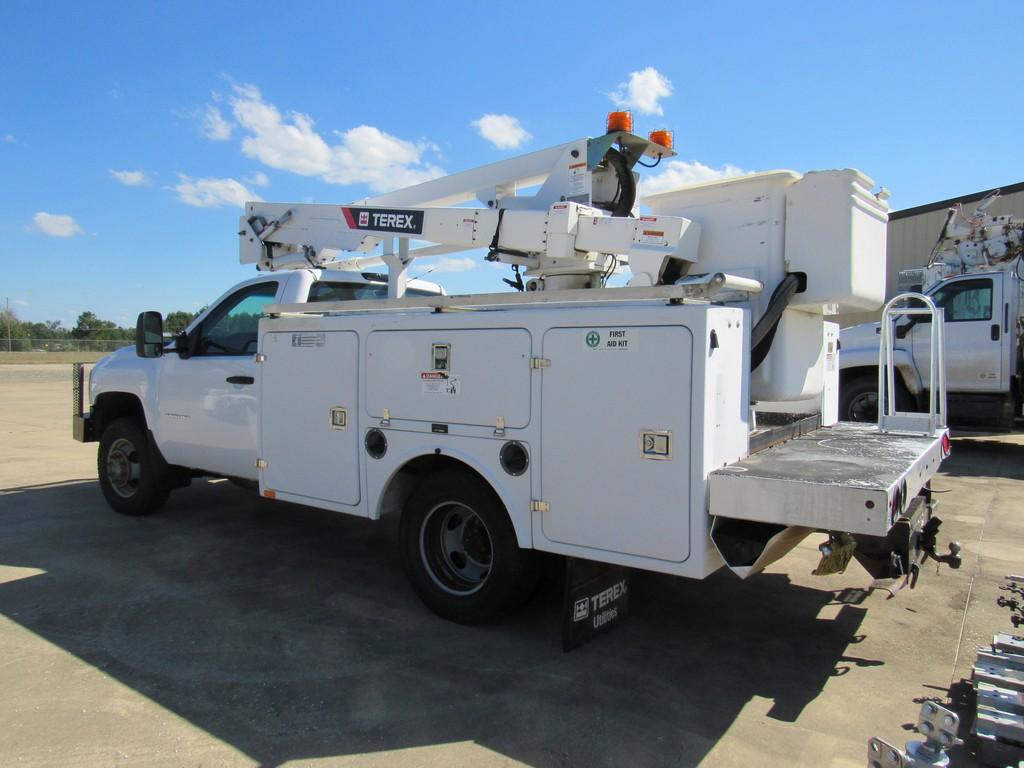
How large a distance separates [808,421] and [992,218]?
9403 mm

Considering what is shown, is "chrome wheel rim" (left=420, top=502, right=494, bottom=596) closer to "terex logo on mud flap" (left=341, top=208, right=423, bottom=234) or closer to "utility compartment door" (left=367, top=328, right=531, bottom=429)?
"utility compartment door" (left=367, top=328, right=531, bottom=429)

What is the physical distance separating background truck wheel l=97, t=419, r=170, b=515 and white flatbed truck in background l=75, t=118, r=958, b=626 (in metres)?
0.80

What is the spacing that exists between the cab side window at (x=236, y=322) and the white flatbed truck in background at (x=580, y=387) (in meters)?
0.02

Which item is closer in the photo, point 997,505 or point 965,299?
point 997,505

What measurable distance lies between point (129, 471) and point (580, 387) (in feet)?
16.4

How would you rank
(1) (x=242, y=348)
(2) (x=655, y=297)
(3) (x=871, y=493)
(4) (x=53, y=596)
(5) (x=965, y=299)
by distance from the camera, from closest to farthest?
1. (3) (x=871, y=493)
2. (2) (x=655, y=297)
3. (4) (x=53, y=596)
4. (1) (x=242, y=348)
5. (5) (x=965, y=299)

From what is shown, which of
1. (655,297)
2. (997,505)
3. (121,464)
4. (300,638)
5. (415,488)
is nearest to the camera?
(655,297)

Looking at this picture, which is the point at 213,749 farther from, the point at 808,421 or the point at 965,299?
the point at 965,299

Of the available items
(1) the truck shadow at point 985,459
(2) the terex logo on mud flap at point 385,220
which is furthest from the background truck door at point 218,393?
(1) the truck shadow at point 985,459

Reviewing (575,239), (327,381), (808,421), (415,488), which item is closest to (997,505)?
(808,421)

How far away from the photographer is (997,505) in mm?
7305

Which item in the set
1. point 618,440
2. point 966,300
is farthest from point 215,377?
point 966,300

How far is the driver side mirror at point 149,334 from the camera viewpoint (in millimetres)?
5832

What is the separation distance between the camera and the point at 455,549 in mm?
4281
